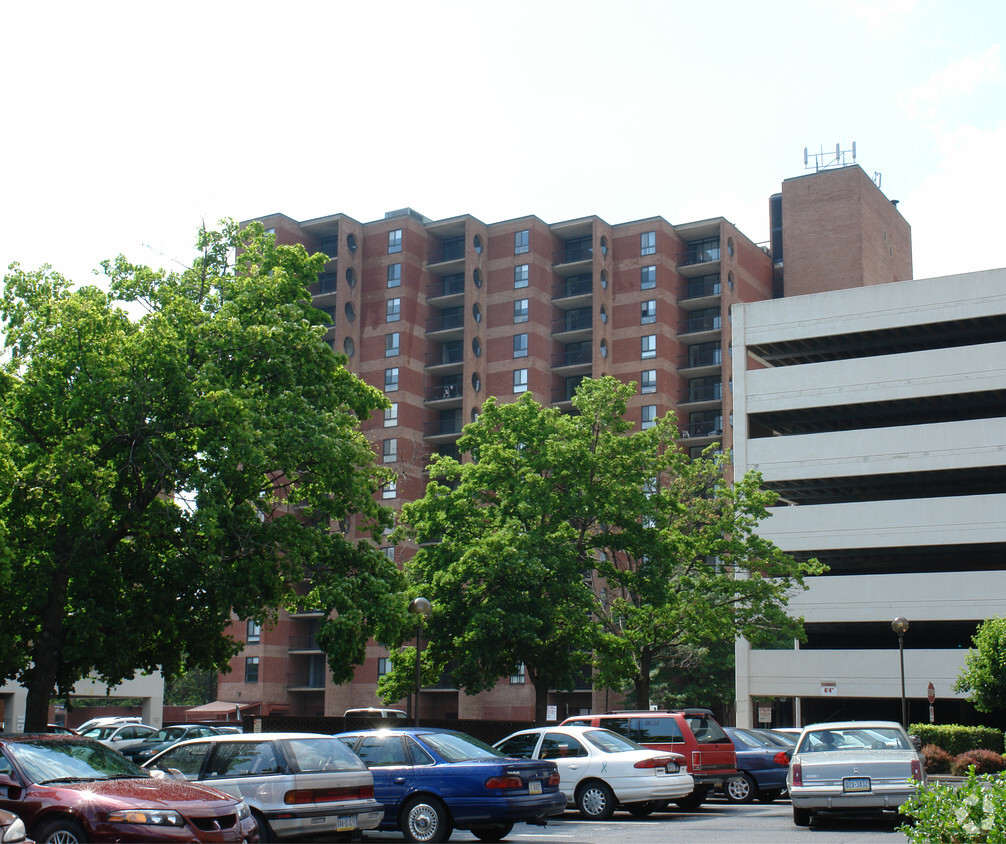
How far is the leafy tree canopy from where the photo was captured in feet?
105

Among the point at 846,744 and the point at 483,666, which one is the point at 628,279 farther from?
the point at 846,744

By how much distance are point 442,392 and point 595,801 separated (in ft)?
188

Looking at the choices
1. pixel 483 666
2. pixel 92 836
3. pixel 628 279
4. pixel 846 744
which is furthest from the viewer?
pixel 628 279

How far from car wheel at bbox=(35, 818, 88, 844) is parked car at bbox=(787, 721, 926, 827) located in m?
10.3

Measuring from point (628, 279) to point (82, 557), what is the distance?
55254 mm

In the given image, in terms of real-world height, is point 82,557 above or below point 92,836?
above

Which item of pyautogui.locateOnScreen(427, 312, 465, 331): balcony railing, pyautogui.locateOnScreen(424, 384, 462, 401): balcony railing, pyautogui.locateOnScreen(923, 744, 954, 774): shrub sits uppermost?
pyautogui.locateOnScreen(427, 312, 465, 331): balcony railing

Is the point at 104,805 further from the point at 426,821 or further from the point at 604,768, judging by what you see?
the point at 604,768

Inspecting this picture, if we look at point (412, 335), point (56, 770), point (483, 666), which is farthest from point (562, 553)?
point (412, 335)

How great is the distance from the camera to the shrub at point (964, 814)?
23.6 ft

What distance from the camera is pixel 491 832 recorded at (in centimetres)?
1600

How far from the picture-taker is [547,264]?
7588 centimetres

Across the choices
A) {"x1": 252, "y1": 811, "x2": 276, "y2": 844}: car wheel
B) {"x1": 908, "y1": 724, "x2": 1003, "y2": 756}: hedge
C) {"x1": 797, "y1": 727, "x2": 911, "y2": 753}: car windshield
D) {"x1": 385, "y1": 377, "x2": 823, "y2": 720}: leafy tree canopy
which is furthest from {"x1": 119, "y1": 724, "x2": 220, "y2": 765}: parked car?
{"x1": 908, "y1": 724, "x2": 1003, "y2": 756}: hedge

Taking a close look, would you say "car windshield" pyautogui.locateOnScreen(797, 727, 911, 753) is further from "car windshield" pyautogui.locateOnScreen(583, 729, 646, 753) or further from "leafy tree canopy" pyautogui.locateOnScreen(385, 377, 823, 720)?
"leafy tree canopy" pyautogui.locateOnScreen(385, 377, 823, 720)
